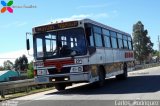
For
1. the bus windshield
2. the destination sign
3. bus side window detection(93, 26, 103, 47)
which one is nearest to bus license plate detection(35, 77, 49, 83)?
the bus windshield

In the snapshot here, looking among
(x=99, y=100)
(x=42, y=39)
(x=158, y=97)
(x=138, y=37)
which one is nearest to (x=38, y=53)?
(x=42, y=39)

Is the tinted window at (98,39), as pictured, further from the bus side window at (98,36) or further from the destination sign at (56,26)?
the destination sign at (56,26)

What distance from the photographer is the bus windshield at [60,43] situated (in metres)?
17.4

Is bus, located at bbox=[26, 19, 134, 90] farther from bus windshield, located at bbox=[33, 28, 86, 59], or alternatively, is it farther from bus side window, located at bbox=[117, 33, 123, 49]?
bus side window, located at bbox=[117, 33, 123, 49]

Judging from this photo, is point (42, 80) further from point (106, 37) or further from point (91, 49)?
point (106, 37)

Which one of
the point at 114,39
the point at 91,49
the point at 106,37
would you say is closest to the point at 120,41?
the point at 114,39

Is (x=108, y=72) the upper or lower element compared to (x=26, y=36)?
lower

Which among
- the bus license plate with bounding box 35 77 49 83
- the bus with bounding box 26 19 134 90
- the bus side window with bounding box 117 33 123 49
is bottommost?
the bus license plate with bounding box 35 77 49 83

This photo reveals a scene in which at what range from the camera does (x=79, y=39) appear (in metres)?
17.4

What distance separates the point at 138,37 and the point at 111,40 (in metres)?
89.8

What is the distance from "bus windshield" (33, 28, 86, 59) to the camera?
57.2 ft

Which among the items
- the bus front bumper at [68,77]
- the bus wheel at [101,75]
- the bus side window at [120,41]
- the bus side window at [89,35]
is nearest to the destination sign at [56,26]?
the bus side window at [89,35]

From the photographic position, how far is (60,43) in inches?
702

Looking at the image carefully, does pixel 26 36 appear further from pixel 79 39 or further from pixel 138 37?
pixel 138 37
